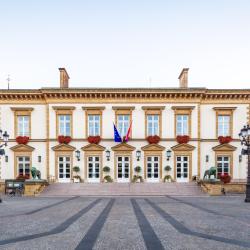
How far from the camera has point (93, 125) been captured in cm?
3197

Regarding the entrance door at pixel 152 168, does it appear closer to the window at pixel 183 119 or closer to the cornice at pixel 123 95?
the window at pixel 183 119

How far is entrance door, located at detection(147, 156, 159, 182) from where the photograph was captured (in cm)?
3162

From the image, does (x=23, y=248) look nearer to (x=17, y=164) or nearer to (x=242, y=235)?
(x=242, y=235)

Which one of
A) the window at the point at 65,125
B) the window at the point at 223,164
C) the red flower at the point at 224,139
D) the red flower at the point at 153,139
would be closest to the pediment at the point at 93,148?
the window at the point at 65,125

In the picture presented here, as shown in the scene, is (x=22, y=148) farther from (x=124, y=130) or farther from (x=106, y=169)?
(x=124, y=130)

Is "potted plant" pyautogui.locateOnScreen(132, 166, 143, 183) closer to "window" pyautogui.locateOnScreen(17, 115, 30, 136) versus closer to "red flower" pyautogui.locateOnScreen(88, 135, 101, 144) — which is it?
"red flower" pyautogui.locateOnScreen(88, 135, 101, 144)

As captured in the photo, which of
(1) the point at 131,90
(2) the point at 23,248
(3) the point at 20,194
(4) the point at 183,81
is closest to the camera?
(2) the point at 23,248

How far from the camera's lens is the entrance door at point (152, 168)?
1245 inches

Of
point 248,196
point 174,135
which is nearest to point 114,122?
point 174,135

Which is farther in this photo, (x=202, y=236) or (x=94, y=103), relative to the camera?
(x=94, y=103)

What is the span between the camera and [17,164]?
104ft

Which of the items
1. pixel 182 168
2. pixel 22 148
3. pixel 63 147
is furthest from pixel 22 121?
pixel 182 168

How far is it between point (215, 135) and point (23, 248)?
27.5 metres

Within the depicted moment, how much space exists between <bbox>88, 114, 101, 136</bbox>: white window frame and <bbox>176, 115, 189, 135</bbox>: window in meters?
8.60
